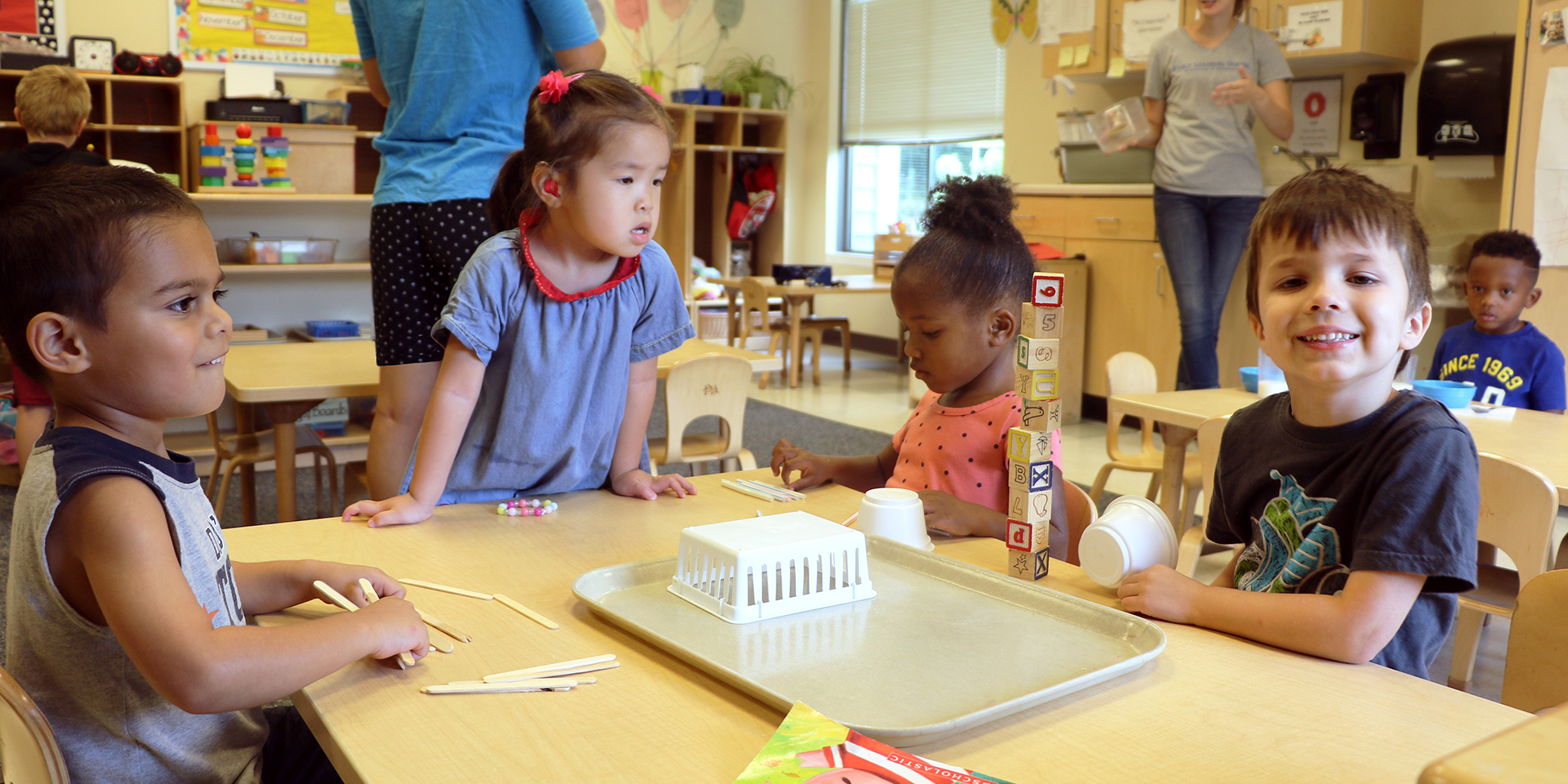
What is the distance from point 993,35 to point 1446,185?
3.08m

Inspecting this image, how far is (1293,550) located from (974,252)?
627mm

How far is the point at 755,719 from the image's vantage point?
72 centimetres

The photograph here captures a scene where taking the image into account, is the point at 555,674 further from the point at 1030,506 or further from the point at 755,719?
the point at 1030,506

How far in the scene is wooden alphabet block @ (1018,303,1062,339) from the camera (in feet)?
3.13

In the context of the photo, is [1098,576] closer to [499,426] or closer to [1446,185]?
[499,426]

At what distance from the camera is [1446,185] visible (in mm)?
4488

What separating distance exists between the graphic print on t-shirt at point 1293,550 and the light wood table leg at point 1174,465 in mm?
1639

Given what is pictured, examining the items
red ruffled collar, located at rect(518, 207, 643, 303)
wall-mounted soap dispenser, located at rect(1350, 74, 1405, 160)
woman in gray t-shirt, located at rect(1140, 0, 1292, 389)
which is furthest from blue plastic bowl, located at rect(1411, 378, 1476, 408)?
wall-mounted soap dispenser, located at rect(1350, 74, 1405, 160)

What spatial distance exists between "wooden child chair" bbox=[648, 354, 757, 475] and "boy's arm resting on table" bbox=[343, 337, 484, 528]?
1.13 m

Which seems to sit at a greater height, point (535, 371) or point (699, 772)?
point (535, 371)

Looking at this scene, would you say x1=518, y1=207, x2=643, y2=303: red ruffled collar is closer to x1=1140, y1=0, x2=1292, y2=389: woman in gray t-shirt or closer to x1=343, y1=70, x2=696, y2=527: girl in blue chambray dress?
x1=343, y1=70, x2=696, y2=527: girl in blue chambray dress

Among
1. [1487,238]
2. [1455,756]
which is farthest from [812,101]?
[1455,756]

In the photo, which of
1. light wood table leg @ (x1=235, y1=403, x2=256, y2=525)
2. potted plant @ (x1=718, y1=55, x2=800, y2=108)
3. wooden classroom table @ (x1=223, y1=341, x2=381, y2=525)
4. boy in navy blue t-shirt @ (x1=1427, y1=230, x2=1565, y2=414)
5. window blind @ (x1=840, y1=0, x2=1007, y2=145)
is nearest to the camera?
wooden classroom table @ (x1=223, y1=341, x2=381, y2=525)

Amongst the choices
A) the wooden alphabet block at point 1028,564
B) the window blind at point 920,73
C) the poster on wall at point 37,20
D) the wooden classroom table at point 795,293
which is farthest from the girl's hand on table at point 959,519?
the poster on wall at point 37,20
